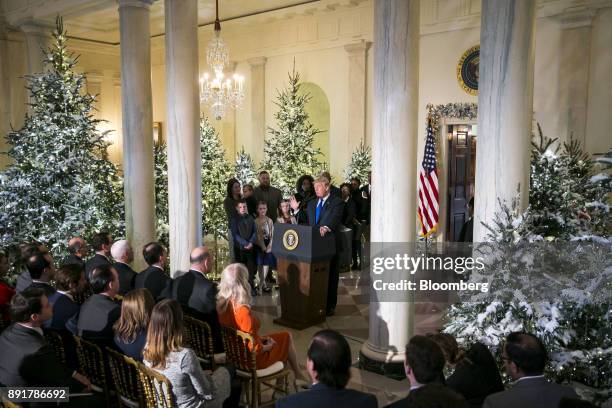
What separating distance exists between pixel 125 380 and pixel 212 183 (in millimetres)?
6937

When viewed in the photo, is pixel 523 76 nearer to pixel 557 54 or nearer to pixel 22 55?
pixel 557 54

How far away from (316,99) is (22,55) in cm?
741

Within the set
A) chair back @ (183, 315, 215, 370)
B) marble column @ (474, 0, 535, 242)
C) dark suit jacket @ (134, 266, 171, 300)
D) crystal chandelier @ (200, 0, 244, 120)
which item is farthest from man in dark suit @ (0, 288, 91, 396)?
crystal chandelier @ (200, 0, 244, 120)

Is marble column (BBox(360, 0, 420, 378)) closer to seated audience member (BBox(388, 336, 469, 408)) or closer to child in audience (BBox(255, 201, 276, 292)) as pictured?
seated audience member (BBox(388, 336, 469, 408))

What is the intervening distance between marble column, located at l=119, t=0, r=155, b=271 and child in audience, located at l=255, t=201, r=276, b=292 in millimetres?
1664

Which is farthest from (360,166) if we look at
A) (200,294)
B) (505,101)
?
(200,294)

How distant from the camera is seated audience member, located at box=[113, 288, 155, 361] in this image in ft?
12.4

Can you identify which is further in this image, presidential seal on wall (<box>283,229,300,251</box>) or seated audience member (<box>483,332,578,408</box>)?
presidential seal on wall (<box>283,229,300,251</box>)

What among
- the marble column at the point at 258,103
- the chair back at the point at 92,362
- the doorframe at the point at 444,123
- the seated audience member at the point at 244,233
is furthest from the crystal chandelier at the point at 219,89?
the chair back at the point at 92,362

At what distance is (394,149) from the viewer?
17.4 ft

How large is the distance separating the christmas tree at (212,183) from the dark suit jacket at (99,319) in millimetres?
6269

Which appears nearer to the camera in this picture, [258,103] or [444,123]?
[444,123]

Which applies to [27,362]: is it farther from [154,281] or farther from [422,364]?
[422,364]

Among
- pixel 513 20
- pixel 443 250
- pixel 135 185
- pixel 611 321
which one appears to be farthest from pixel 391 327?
pixel 443 250
